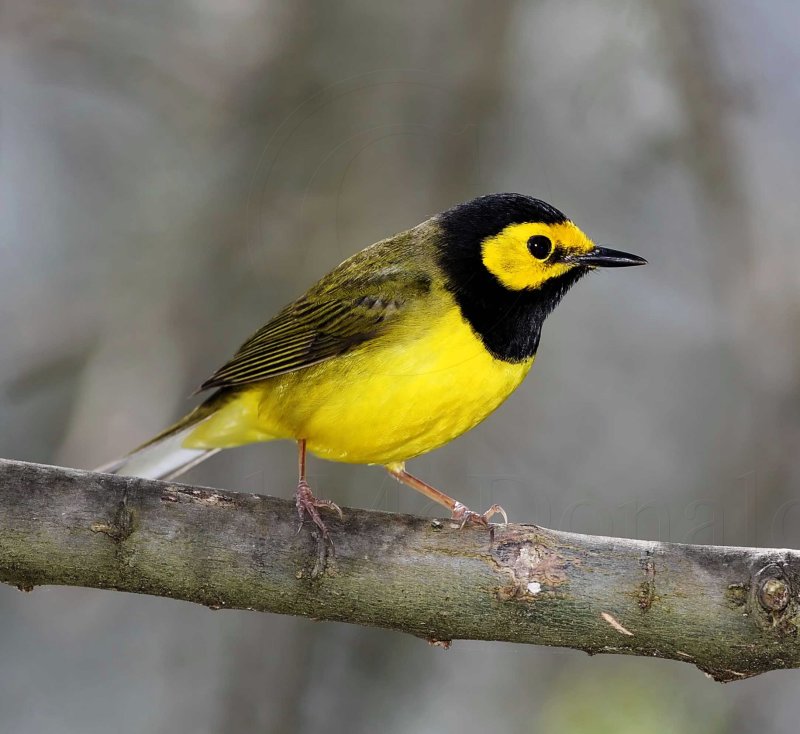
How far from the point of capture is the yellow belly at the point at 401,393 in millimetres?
4395

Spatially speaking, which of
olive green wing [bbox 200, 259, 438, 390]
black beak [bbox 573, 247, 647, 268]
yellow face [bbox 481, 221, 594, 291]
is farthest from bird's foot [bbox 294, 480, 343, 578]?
black beak [bbox 573, 247, 647, 268]

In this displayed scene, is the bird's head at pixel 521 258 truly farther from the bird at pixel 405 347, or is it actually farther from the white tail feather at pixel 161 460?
the white tail feather at pixel 161 460

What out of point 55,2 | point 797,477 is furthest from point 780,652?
point 55,2

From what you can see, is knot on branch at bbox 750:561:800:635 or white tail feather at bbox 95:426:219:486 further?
white tail feather at bbox 95:426:219:486

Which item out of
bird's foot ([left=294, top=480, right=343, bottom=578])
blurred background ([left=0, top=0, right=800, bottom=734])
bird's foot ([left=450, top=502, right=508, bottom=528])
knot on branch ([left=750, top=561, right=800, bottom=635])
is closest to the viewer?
knot on branch ([left=750, top=561, right=800, bottom=635])

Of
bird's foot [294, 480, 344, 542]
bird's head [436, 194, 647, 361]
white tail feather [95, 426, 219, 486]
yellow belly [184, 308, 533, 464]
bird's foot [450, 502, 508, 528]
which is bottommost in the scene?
bird's foot [294, 480, 344, 542]

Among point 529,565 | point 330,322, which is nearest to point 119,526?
point 529,565

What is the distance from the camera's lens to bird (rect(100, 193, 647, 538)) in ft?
14.6

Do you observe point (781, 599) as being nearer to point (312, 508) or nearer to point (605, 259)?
point (312, 508)

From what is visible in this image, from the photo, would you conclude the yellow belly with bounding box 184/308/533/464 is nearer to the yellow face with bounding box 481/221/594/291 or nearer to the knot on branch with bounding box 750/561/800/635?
the yellow face with bounding box 481/221/594/291

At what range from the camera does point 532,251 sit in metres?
4.87

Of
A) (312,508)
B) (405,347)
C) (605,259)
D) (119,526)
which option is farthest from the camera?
(605,259)

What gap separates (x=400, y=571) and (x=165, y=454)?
222cm

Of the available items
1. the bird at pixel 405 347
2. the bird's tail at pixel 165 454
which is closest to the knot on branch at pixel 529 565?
the bird at pixel 405 347
